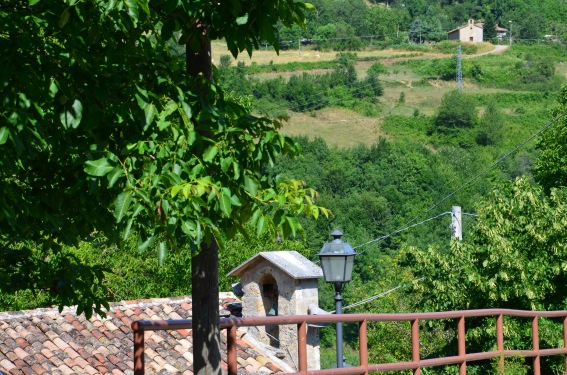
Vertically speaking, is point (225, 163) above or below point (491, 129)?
above

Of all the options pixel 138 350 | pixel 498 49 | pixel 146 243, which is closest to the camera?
pixel 146 243

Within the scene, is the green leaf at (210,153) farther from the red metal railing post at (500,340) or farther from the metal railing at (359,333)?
the red metal railing post at (500,340)

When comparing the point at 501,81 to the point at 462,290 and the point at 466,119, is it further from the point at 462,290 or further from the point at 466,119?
the point at 462,290

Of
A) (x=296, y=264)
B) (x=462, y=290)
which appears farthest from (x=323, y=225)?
(x=296, y=264)

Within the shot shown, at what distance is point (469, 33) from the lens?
174375 millimetres

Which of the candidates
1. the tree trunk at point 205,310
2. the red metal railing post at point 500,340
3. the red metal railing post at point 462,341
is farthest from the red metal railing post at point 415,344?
the tree trunk at point 205,310

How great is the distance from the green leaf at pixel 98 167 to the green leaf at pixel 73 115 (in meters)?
0.21

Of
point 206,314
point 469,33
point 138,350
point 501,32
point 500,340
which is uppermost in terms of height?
point 206,314

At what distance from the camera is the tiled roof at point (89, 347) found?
10.8 m

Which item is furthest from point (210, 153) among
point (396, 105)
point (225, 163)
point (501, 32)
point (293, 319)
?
point (501, 32)

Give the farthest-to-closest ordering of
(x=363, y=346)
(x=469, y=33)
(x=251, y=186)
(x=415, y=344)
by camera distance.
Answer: (x=469, y=33) → (x=415, y=344) → (x=363, y=346) → (x=251, y=186)

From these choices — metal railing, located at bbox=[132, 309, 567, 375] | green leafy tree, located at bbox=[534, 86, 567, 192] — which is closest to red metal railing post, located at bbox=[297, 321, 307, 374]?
metal railing, located at bbox=[132, 309, 567, 375]

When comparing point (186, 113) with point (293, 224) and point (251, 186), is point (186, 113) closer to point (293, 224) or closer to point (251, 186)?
point (251, 186)

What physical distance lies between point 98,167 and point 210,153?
19.4 inches
